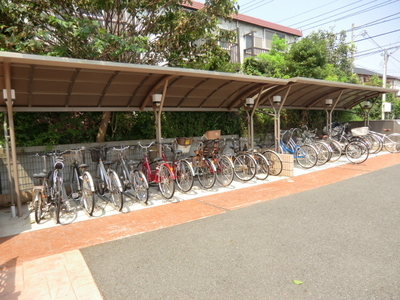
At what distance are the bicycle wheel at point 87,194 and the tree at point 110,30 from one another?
2462mm

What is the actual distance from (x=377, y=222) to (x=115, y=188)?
13.4ft

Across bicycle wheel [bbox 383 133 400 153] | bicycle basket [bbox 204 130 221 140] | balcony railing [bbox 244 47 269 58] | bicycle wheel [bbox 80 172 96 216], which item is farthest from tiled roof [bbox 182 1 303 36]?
bicycle wheel [bbox 80 172 96 216]

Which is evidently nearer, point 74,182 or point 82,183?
point 82,183

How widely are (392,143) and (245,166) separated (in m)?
7.48

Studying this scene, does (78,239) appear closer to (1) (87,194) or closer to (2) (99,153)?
(1) (87,194)

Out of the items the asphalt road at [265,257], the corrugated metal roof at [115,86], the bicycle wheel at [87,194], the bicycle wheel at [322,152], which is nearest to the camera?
the asphalt road at [265,257]

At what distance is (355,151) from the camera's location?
28.7 feet

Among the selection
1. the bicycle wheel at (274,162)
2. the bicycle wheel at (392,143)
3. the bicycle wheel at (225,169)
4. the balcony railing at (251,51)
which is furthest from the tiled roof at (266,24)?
the bicycle wheel at (225,169)

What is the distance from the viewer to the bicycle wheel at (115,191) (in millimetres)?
4914

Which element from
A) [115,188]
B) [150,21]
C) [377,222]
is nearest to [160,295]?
[115,188]

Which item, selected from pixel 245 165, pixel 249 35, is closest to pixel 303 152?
pixel 245 165

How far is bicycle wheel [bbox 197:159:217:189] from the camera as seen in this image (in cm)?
630

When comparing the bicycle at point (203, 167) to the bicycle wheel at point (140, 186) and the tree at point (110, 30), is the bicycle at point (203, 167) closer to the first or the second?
the bicycle wheel at point (140, 186)

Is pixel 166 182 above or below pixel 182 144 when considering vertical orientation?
below
